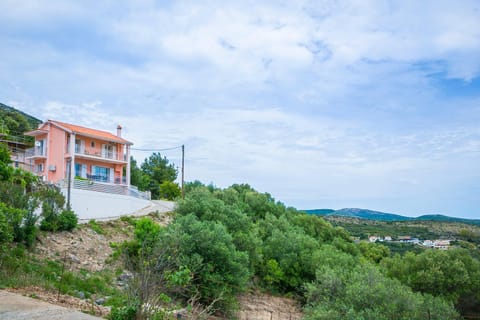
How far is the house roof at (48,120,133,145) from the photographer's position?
3061cm

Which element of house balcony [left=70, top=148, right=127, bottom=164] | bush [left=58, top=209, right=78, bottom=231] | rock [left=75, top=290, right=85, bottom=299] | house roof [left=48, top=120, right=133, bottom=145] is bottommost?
rock [left=75, top=290, right=85, bottom=299]

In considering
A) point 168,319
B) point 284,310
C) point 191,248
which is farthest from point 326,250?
point 168,319

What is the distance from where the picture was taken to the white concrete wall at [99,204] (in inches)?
872

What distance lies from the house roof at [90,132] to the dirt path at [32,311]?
24.8 m

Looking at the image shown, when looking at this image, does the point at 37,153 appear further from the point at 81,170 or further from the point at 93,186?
the point at 93,186

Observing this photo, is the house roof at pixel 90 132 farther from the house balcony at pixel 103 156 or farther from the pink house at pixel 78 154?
the house balcony at pixel 103 156

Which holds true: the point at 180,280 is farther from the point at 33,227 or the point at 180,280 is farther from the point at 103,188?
the point at 103,188

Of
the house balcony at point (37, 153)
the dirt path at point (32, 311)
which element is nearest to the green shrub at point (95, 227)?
the dirt path at point (32, 311)

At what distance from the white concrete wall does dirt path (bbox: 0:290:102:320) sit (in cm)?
1567

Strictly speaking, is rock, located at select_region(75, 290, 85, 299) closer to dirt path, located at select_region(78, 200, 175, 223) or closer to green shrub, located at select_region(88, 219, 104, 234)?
green shrub, located at select_region(88, 219, 104, 234)

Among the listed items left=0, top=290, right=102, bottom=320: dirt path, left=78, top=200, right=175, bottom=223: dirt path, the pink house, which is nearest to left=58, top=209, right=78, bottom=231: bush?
left=78, top=200, right=175, bottom=223: dirt path

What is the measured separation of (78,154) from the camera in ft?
99.2

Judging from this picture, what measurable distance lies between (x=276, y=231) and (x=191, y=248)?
35.8 feet

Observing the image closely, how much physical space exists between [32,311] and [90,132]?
28168 millimetres
